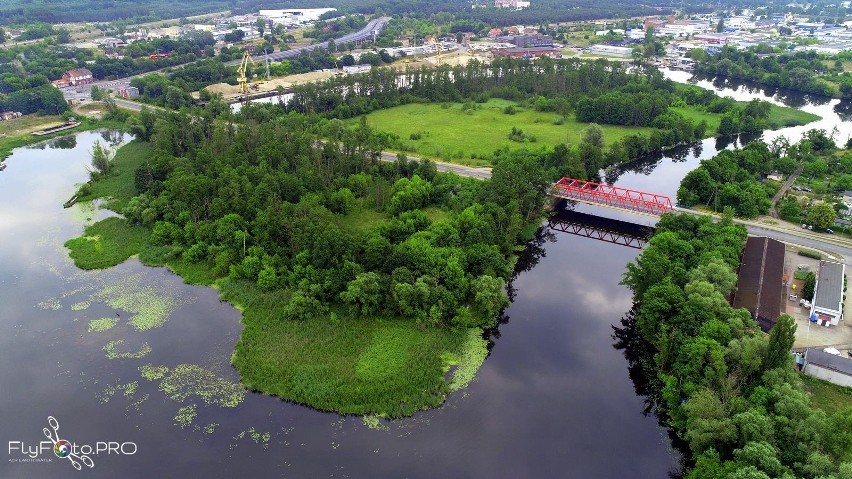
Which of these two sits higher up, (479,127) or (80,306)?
(479,127)

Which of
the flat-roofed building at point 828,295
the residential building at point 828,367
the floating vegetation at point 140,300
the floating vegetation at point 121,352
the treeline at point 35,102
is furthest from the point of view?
the treeline at point 35,102

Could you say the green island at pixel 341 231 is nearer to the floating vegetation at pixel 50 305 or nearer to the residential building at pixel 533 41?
the floating vegetation at pixel 50 305

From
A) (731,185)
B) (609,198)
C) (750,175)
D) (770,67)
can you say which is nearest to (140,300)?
(609,198)

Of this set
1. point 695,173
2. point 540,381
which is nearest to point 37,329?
point 540,381

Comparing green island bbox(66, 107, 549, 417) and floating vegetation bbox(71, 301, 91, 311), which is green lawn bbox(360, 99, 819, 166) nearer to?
green island bbox(66, 107, 549, 417)

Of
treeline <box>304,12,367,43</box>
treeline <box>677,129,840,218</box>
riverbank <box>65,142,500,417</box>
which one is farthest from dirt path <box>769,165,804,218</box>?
treeline <box>304,12,367,43</box>

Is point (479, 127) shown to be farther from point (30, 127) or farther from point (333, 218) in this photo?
point (30, 127)

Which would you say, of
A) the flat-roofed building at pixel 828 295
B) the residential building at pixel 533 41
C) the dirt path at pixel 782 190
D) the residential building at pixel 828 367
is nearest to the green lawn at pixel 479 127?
the dirt path at pixel 782 190
